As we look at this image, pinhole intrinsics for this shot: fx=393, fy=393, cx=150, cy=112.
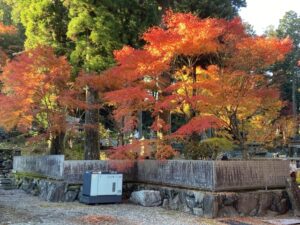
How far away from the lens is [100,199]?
12828 mm

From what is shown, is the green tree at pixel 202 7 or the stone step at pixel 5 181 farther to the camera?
the stone step at pixel 5 181

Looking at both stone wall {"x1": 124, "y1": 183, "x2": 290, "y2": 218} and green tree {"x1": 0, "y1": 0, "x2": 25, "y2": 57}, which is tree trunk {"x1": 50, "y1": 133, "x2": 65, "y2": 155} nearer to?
stone wall {"x1": 124, "y1": 183, "x2": 290, "y2": 218}

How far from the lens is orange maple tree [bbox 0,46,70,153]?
14.4m

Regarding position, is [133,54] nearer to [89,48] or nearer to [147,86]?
[147,86]

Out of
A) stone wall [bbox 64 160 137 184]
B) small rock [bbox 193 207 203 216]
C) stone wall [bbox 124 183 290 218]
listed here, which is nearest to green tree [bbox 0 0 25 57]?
stone wall [bbox 64 160 137 184]

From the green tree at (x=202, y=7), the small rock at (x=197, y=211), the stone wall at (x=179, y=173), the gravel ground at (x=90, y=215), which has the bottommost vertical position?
the gravel ground at (x=90, y=215)

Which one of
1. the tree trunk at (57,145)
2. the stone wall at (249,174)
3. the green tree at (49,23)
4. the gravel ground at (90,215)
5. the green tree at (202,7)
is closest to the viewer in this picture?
the gravel ground at (90,215)

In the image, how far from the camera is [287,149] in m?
32.5

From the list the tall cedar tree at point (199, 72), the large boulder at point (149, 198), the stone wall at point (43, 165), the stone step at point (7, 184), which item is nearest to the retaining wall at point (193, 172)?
the stone wall at point (43, 165)

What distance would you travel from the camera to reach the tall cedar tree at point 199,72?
12.1 metres

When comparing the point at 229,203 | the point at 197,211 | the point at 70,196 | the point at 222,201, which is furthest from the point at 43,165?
the point at 229,203

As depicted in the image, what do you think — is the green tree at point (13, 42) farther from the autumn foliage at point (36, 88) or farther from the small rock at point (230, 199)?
the small rock at point (230, 199)

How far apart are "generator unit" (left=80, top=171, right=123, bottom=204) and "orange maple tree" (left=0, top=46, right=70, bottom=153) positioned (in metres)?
3.07

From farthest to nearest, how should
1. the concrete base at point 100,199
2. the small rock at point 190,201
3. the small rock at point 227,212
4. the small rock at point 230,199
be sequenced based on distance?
the concrete base at point 100,199, the small rock at point 190,201, the small rock at point 230,199, the small rock at point 227,212
